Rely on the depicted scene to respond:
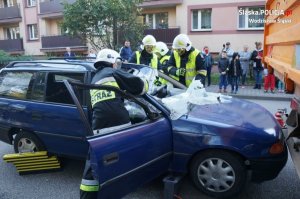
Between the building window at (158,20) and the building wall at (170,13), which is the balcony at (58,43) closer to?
the building window at (158,20)

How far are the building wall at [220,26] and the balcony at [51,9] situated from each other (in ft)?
32.7

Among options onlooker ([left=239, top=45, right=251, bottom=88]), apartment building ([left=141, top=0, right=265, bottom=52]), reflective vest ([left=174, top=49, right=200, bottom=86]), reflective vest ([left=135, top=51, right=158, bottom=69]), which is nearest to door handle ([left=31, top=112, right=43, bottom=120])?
reflective vest ([left=174, top=49, right=200, bottom=86])

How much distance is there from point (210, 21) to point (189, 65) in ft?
44.6

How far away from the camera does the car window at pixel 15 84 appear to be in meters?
4.54

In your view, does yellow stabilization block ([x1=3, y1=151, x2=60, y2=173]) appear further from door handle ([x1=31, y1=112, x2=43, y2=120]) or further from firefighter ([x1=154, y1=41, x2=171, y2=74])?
firefighter ([x1=154, y1=41, x2=171, y2=74])

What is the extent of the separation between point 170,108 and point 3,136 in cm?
273

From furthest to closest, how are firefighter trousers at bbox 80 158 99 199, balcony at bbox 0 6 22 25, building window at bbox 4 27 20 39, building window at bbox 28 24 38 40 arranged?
building window at bbox 4 27 20 39 → balcony at bbox 0 6 22 25 → building window at bbox 28 24 38 40 → firefighter trousers at bbox 80 158 99 199

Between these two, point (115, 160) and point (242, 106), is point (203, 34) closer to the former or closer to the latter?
point (242, 106)

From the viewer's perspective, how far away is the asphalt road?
12.2 ft

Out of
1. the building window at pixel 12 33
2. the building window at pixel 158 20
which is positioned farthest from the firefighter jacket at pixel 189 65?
the building window at pixel 12 33

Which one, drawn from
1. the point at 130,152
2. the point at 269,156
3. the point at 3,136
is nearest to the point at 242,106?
the point at 269,156

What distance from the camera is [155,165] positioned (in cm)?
319

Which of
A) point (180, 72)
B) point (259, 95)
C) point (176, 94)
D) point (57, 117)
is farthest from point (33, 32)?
point (176, 94)

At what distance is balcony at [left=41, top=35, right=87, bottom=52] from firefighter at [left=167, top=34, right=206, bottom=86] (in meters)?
18.3
